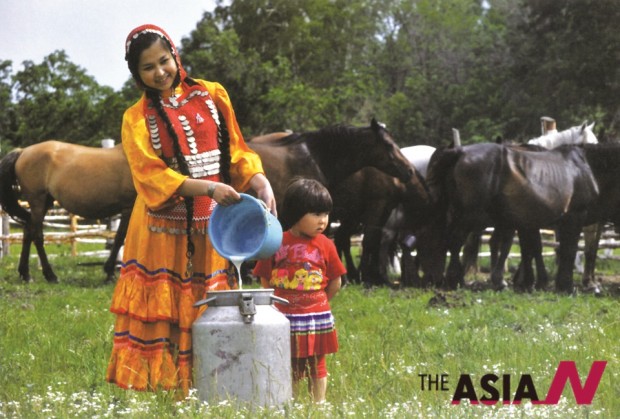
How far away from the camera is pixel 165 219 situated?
4703 millimetres

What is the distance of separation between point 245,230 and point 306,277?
15.1 inches

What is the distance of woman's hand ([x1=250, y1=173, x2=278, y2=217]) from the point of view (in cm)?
470

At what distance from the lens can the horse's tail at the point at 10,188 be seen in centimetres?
1288

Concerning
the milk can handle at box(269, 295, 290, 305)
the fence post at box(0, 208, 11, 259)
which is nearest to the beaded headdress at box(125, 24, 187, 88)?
the milk can handle at box(269, 295, 290, 305)

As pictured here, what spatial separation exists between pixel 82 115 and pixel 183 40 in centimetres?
468

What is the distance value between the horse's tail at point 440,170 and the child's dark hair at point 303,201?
674 cm

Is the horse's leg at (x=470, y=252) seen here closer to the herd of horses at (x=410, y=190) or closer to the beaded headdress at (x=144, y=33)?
the herd of horses at (x=410, y=190)

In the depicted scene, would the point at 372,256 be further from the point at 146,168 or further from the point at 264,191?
the point at 146,168

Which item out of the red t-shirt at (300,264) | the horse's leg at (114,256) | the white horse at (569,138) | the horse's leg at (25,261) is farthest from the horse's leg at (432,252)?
the red t-shirt at (300,264)

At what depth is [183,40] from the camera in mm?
36469

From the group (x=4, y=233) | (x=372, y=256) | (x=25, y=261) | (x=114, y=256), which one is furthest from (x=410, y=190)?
(x=4, y=233)

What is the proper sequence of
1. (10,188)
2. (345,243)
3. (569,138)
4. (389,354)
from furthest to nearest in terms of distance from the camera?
(569,138) < (345,243) < (10,188) < (389,354)

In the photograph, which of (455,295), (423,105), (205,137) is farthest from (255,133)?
(205,137)

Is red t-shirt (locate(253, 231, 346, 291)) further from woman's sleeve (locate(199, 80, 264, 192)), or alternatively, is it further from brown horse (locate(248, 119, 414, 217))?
brown horse (locate(248, 119, 414, 217))
